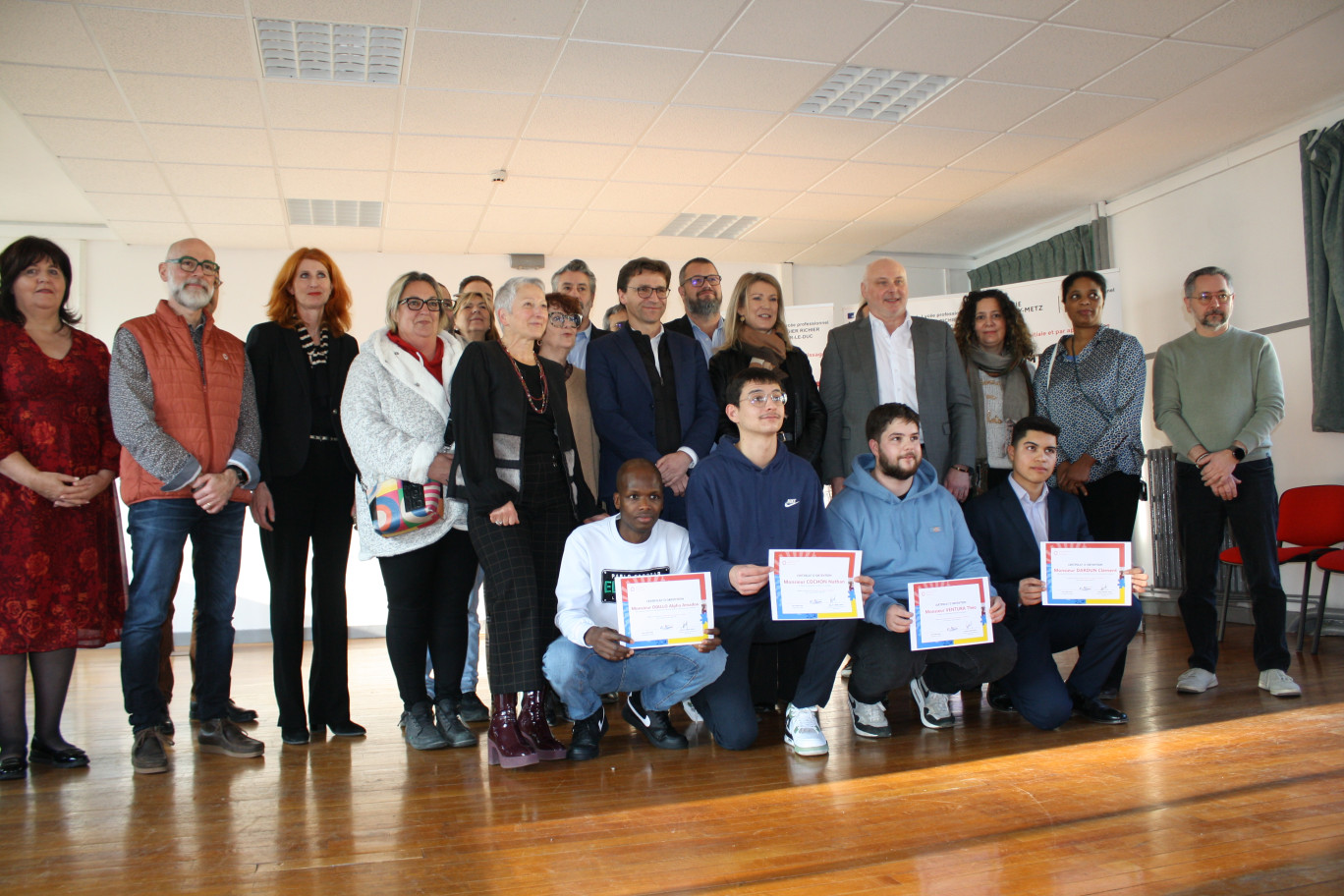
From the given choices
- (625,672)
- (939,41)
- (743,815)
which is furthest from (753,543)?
(939,41)

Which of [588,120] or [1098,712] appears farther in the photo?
[588,120]

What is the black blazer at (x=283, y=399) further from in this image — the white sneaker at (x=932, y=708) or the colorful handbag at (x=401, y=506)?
the white sneaker at (x=932, y=708)

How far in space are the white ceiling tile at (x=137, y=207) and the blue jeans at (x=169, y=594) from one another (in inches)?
168

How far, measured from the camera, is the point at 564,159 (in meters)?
5.92

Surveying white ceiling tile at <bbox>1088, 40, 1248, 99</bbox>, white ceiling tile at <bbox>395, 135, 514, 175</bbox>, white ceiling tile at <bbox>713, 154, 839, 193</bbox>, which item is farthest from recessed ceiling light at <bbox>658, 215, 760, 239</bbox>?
white ceiling tile at <bbox>1088, 40, 1248, 99</bbox>

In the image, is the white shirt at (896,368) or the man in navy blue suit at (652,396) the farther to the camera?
the white shirt at (896,368)

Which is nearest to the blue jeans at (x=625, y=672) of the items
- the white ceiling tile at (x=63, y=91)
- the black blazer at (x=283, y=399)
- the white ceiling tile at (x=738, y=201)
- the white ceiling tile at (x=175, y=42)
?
the black blazer at (x=283, y=399)

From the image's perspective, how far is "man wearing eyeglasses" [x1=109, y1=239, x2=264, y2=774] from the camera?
2.84m

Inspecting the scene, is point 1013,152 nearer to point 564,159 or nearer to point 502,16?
point 564,159

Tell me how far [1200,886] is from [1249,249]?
5529 millimetres

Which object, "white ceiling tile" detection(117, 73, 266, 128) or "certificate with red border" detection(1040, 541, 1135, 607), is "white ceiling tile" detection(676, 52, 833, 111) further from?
"certificate with red border" detection(1040, 541, 1135, 607)

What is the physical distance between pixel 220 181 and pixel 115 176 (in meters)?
0.62

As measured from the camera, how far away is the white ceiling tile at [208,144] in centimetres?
527

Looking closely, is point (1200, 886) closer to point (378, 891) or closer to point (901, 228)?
point (378, 891)
